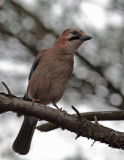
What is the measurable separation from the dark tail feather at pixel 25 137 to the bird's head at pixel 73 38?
1.66 m

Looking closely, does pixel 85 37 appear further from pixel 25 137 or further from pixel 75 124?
pixel 75 124

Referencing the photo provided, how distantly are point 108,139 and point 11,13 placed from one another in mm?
4675

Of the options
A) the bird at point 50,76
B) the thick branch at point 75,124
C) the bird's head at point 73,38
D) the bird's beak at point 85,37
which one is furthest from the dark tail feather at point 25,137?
the thick branch at point 75,124

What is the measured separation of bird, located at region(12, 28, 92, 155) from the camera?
6948 millimetres

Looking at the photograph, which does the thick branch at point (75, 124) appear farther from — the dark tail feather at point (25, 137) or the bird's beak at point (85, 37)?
the bird's beak at point (85, 37)

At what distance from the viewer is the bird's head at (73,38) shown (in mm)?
7402

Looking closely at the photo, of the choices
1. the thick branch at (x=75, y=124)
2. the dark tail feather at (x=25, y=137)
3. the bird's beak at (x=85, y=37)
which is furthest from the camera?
the bird's beak at (x=85, y=37)

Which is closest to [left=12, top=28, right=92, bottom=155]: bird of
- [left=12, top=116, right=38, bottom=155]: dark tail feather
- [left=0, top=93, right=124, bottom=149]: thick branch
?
[left=12, top=116, right=38, bottom=155]: dark tail feather

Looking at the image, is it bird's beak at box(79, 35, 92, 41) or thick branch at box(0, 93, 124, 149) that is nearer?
thick branch at box(0, 93, 124, 149)

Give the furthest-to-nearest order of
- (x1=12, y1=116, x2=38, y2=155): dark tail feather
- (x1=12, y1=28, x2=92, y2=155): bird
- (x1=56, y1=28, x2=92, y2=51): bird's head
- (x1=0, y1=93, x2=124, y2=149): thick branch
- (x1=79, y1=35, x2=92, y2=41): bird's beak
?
(x1=56, y1=28, x2=92, y2=51): bird's head < (x1=79, y1=35, x2=92, y2=41): bird's beak < (x1=12, y1=116, x2=38, y2=155): dark tail feather < (x1=12, y1=28, x2=92, y2=155): bird < (x1=0, y1=93, x2=124, y2=149): thick branch

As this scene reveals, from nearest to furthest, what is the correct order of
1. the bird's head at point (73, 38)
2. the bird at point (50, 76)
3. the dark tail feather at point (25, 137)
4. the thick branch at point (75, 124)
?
the thick branch at point (75, 124)
the bird at point (50, 76)
the dark tail feather at point (25, 137)
the bird's head at point (73, 38)

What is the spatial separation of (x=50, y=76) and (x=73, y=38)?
105cm

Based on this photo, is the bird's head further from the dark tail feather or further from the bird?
the dark tail feather

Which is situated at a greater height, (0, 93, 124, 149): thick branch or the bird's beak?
the bird's beak
